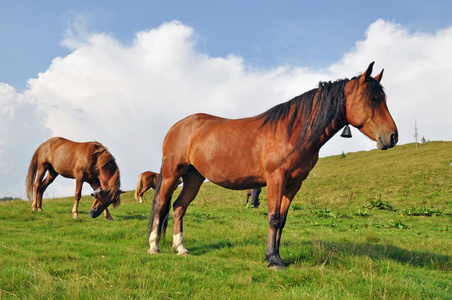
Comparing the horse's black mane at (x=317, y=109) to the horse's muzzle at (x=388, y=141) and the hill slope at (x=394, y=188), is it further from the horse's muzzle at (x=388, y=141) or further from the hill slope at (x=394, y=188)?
the hill slope at (x=394, y=188)

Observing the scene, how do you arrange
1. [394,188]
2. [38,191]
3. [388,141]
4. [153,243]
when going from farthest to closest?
[394,188] < [38,191] < [153,243] < [388,141]

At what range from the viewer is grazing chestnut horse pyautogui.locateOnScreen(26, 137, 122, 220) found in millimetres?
12443

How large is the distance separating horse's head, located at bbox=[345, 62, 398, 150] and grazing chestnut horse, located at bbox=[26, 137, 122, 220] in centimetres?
931

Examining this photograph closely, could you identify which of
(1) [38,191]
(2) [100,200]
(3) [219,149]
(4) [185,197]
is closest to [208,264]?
(3) [219,149]

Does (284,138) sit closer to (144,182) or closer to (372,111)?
(372,111)

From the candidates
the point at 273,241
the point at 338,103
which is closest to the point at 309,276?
the point at 273,241

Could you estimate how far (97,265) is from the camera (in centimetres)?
545

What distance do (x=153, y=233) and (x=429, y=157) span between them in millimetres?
49730

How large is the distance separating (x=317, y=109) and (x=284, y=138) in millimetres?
817

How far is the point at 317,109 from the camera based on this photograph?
20.4ft

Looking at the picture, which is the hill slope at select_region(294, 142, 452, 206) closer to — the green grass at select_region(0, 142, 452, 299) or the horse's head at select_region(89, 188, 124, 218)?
the green grass at select_region(0, 142, 452, 299)

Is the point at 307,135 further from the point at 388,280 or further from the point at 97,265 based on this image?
the point at 97,265

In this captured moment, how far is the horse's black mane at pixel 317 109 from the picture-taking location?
19.9 ft

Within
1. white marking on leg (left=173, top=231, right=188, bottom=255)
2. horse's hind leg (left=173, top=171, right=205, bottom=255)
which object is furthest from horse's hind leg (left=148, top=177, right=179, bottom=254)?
white marking on leg (left=173, top=231, right=188, bottom=255)
